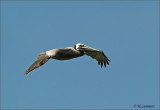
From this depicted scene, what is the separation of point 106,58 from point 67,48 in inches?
185

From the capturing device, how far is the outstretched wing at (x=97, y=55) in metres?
21.2

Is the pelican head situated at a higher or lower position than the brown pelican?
higher

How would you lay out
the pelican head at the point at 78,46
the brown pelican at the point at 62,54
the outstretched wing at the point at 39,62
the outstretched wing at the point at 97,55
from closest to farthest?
the outstretched wing at the point at 39,62 → the brown pelican at the point at 62,54 → the pelican head at the point at 78,46 → the outstretched wing at the point at 97,55

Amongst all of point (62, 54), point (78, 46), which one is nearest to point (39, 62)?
point (62, 54)

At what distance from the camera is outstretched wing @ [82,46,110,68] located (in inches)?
835

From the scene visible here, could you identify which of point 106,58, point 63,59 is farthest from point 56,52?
point 106,58

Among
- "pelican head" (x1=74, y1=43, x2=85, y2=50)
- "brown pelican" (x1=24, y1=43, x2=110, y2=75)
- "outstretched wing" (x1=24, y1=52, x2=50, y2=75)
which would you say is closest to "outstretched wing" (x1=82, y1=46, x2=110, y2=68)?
"brown pelican" (x1=24, y1=43, x2=110, y2=75)

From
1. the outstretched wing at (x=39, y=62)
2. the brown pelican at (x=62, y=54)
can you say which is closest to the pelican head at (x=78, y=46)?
the brown pelican at (x=62, y=54)

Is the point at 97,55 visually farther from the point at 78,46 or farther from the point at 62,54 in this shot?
the point at 62,54

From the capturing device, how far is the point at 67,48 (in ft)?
63.7

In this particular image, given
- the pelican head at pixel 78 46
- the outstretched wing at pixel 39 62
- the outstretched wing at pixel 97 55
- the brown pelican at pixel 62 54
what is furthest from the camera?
the outstretched wing at pixel 97 55

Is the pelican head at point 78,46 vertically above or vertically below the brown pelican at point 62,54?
above

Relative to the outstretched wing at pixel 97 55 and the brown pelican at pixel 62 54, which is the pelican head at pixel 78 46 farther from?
the outstretched wing at pixel 97 55

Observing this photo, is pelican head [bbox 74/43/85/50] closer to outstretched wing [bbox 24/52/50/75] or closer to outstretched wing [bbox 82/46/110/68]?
outstretched wing [bbox 82/46/110/68]
